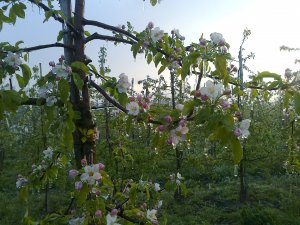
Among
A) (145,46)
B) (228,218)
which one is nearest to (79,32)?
(145,46)

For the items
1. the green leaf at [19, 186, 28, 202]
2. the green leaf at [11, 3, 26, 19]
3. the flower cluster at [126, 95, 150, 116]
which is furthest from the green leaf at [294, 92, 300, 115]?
the green leaf at [19, 186, 28, 202]

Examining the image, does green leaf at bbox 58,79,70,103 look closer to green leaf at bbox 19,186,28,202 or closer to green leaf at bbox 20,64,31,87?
green leaf at bbox 20,64,31,87

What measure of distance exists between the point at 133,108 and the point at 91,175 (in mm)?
382

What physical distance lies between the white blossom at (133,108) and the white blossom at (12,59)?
1.65 feet

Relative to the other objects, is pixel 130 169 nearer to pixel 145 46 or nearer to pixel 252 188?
pixel 252 188

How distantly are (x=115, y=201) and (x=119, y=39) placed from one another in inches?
39.1

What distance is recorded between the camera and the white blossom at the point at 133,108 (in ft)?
5.53

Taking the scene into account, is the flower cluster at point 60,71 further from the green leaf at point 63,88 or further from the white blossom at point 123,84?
the white blossom at point 123,84

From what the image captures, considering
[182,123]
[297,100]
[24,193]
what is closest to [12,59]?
[182,123]

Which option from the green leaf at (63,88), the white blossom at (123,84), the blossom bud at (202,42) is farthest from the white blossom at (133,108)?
the blossom bud at (202,42)

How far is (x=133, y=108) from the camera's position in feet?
5.57

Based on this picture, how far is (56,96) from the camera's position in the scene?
5.57ft

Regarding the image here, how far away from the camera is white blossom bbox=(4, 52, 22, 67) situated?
1668 millimetres

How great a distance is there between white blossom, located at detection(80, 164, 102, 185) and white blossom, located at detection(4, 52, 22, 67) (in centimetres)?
56
